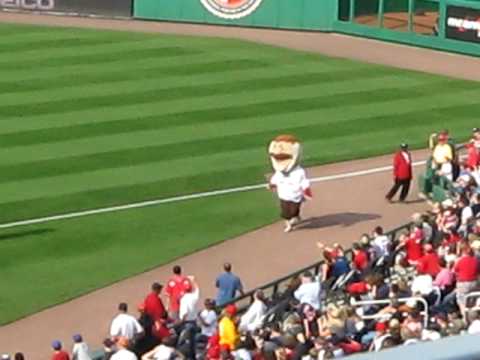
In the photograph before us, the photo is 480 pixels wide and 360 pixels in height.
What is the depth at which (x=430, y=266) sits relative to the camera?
14492 millimetres

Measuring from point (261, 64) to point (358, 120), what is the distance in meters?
5.48

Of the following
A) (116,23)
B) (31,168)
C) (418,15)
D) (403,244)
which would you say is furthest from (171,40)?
(403,244)

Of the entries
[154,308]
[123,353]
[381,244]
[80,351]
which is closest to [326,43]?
[381,244]

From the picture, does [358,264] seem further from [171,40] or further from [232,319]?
[171,40]

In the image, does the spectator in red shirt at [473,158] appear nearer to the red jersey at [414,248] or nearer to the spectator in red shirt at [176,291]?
the red jersey at [414,248]

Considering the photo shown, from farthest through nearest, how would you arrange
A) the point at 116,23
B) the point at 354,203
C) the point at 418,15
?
the point at 116,23 < the point at 418,15 < the point at 354,203

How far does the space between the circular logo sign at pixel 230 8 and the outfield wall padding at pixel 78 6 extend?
244 centimetres

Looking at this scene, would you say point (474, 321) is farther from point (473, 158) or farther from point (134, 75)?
point (134, 75)

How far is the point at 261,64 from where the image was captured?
32.1 m

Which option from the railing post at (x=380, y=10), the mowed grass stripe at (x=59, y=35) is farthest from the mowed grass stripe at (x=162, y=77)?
the mowed grass stripe at (x=59, y=35)

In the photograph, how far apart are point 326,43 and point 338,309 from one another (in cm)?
2272

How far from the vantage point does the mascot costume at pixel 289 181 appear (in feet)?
64.2

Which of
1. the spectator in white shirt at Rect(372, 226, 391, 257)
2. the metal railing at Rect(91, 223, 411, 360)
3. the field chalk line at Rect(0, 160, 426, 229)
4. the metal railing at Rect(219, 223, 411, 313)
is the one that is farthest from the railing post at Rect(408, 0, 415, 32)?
the spectator in white shirt at Rect(372, 226, 391, 257)

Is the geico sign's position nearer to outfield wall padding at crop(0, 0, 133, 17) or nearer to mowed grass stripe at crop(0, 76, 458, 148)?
outfield wall padding at crop(0, 0, 133, 17)
